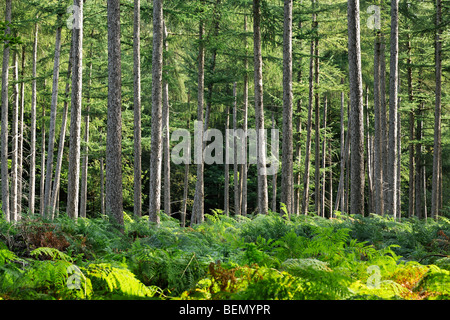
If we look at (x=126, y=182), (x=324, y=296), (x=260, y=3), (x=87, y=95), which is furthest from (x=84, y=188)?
(x=324, y=296)

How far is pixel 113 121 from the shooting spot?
10.0 m

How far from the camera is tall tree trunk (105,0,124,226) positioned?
1004 cm

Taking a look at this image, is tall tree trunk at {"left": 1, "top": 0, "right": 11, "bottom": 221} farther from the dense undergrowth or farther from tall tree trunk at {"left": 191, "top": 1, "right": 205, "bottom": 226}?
the dense undergrowth

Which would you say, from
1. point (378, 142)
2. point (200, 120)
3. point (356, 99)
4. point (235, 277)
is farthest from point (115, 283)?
point (200, 120)

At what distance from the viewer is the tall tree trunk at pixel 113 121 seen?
10039 millimetres

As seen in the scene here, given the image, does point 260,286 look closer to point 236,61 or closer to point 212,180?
point 236,61

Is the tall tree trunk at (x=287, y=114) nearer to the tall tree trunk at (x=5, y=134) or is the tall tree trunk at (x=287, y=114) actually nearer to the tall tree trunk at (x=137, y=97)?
the tall tree trunk at (x=137, y=97)

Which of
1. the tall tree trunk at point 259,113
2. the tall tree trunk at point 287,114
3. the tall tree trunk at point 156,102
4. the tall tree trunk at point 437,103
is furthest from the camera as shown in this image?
the tall tree trunk at point 437,103

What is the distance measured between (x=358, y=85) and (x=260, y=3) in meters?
5.92

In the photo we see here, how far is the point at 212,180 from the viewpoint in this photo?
1521 inches

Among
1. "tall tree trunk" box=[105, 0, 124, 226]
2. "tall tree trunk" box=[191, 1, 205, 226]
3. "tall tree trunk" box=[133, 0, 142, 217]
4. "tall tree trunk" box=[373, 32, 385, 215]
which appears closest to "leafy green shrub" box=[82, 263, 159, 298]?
"tall tree trunk" box=[105, 0, 124, 226]

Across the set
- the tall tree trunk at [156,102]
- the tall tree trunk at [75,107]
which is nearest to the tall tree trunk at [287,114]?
the tall tree trunk at [156,102]

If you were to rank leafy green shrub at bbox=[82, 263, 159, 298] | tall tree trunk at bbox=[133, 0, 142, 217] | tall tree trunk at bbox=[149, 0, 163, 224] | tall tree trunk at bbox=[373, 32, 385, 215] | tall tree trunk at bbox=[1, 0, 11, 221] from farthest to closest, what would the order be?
tall tree trunk at bbox=[373, 32, 385, 215] < tall tree trunk at bbox=[1, 0, 11, 221] < tall tree trunk at bbox=[133, 0, 142, 217] < tall tree trunk at bbox=[149, 0, 163, 224] < leafy green shrub at bbox=[82, 263, 159, 298]

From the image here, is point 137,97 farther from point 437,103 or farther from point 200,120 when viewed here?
point 437,103
